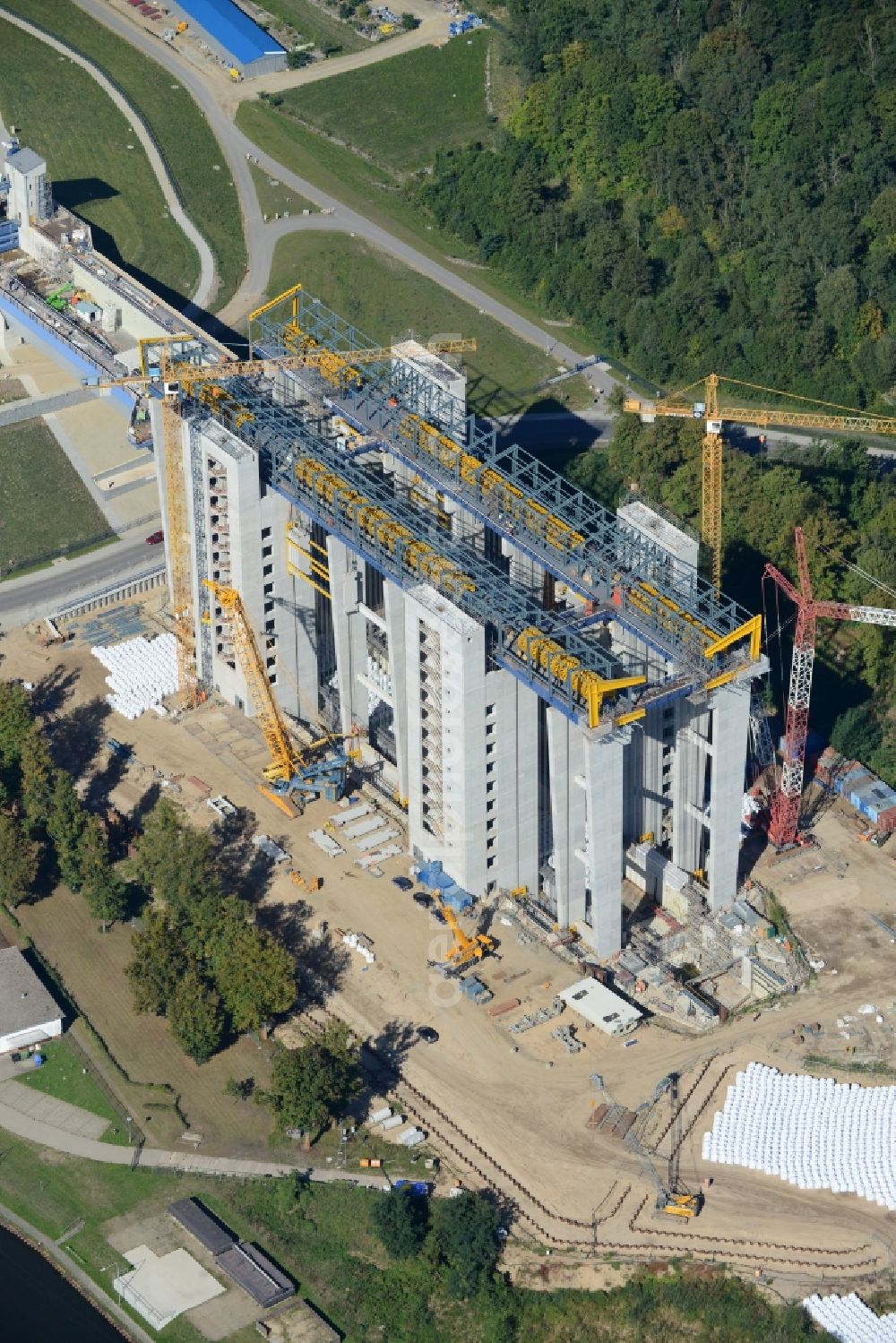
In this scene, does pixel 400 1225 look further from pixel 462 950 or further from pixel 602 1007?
pixel 462 950

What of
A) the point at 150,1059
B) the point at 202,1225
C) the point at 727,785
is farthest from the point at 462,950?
the point at 202,1225

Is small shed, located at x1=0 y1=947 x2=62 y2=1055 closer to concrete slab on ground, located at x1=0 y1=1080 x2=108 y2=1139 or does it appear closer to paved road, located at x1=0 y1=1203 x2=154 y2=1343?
concrete slab on ground, located at x1=0 y1=1080 x2=108 y2=1139

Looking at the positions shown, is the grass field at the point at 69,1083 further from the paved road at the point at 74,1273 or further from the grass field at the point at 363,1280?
the paved road at the point at 74,1273

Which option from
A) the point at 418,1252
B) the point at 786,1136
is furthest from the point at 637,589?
the point at 418,1252

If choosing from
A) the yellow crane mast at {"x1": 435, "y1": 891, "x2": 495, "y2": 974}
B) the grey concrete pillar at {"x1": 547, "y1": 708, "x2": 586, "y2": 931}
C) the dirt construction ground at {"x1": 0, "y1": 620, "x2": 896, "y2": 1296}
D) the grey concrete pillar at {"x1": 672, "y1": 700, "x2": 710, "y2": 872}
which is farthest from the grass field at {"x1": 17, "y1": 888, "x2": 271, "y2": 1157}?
the grey concrete pillar at {"x1": 672, "y1": 700, "x2": 710, "y2": 872}

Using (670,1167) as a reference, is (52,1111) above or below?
below

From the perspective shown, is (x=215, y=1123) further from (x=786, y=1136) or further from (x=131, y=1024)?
(x=786, y=1136)

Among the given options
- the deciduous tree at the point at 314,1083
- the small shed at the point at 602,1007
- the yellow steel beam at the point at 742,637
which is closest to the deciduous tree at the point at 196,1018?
the deciduous tree at the point at 314,1083
